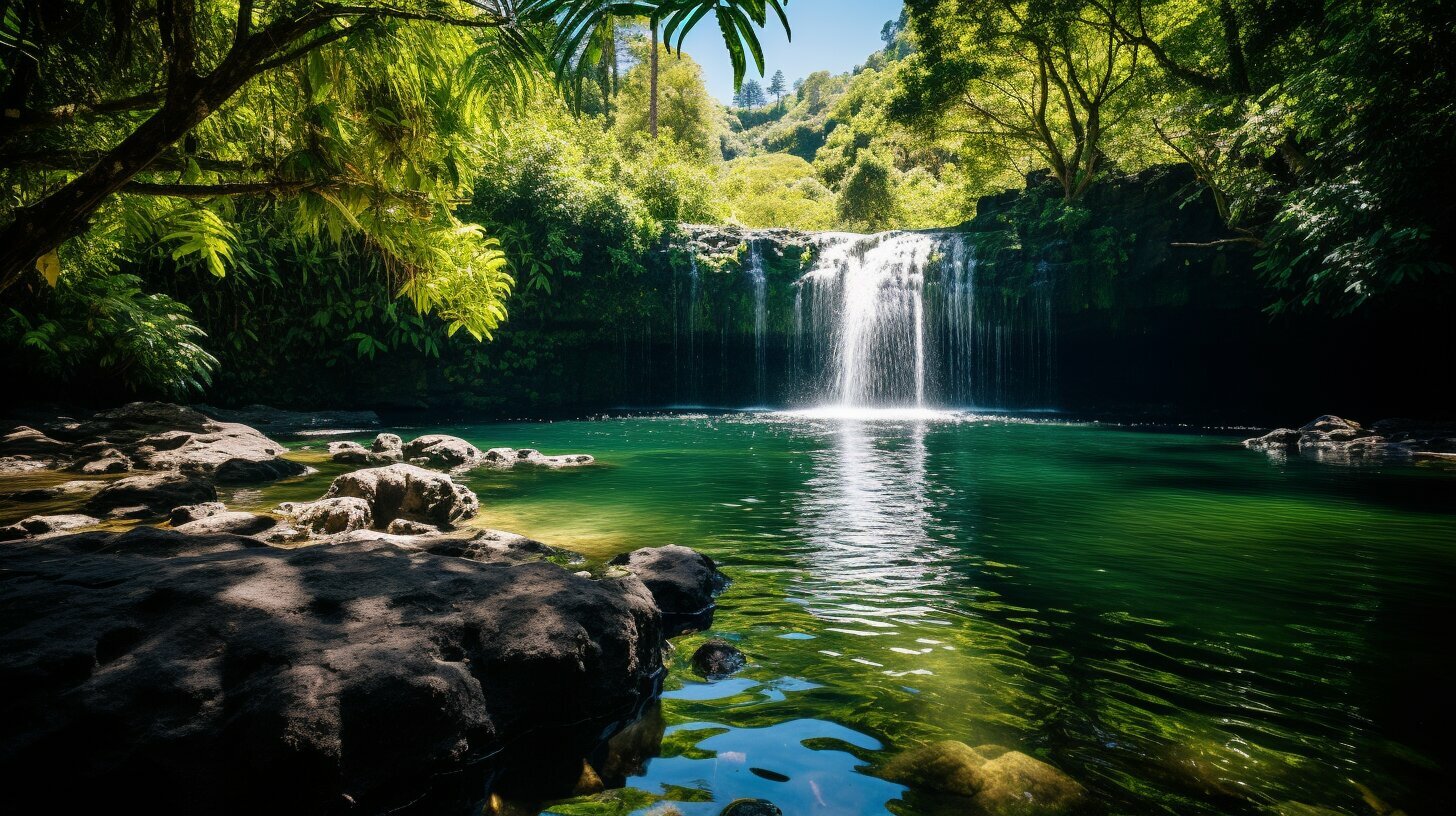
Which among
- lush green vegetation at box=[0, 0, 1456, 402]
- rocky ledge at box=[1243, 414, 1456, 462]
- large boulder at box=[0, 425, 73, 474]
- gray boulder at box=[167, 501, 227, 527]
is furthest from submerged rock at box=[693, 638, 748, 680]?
rocky ledge at box=[1243, 414, 1456, 462]

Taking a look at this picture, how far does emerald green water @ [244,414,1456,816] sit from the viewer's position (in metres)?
2.48

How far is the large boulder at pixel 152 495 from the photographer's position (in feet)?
20.6

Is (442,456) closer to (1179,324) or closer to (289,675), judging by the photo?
(289,675)

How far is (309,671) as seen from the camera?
7.32 ft

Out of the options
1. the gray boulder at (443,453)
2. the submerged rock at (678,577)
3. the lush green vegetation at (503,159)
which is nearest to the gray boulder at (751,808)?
the submerged rock at (678,577)

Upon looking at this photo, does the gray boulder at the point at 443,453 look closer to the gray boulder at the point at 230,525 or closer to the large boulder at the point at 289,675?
the gray boulder at the point at 230,525

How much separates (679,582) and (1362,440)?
14647 millimetres

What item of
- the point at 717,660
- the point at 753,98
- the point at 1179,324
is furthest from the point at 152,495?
the point at 753,98

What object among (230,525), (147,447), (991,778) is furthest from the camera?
(147,447)

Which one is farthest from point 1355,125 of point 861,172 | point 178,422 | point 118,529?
point 861,172

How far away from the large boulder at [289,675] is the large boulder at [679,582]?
713 mm

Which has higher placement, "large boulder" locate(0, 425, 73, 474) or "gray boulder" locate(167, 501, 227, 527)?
"large boulder" locate(0, 425, 73, 474)

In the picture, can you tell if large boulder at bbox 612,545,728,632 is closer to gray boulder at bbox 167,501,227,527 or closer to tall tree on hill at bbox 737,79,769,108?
gray boulder at bbox 167,501,227,527

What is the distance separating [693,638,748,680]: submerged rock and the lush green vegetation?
258 cm
